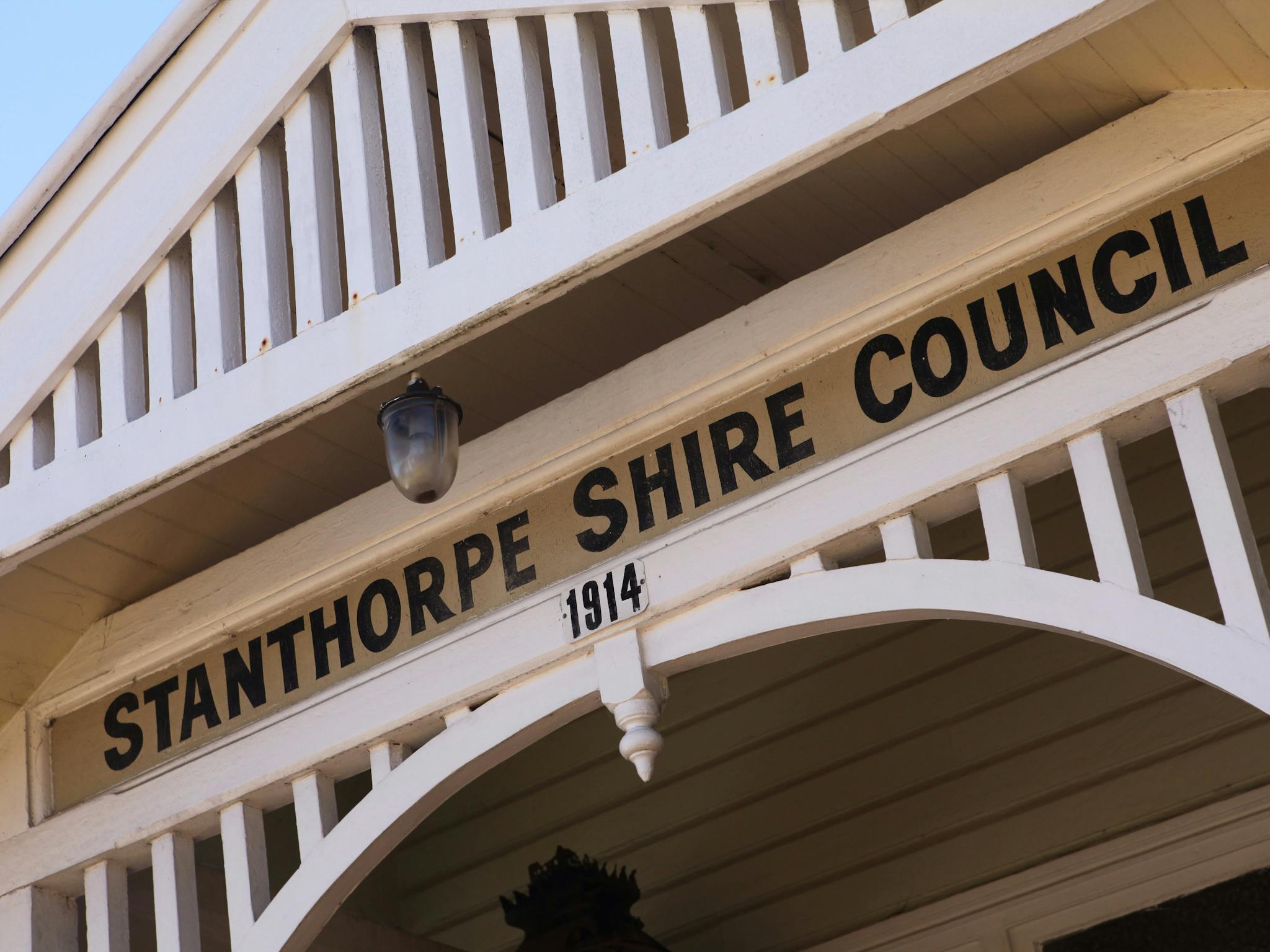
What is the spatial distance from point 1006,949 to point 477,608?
2.30m

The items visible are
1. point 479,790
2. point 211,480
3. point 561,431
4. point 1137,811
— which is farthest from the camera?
point 479,790

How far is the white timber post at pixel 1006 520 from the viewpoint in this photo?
4.24 metres

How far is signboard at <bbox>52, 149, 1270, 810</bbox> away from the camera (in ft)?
14.3

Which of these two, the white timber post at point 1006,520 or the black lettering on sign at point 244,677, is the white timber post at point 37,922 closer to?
the black lettering on sign at point 244,677

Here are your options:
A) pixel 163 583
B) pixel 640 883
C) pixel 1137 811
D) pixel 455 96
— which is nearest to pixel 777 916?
pixel 640 883

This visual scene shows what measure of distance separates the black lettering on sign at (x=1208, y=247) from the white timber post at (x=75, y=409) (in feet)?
10.4

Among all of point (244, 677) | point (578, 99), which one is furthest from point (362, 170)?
point (244, 677)

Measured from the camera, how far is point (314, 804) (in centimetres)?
520

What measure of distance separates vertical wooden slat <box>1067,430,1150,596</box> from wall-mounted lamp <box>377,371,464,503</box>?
5.07ft

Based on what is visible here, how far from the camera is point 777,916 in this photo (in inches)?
257

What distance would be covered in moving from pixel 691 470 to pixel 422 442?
2.67ft

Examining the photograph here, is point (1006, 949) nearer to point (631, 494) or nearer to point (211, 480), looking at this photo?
point (631, 494)

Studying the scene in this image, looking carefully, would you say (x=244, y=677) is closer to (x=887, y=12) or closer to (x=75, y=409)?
A: (x=75, y=409)

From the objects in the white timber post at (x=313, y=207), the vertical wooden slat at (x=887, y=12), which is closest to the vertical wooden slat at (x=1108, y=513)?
the vertical wooden slat at (x=887, y=12)
